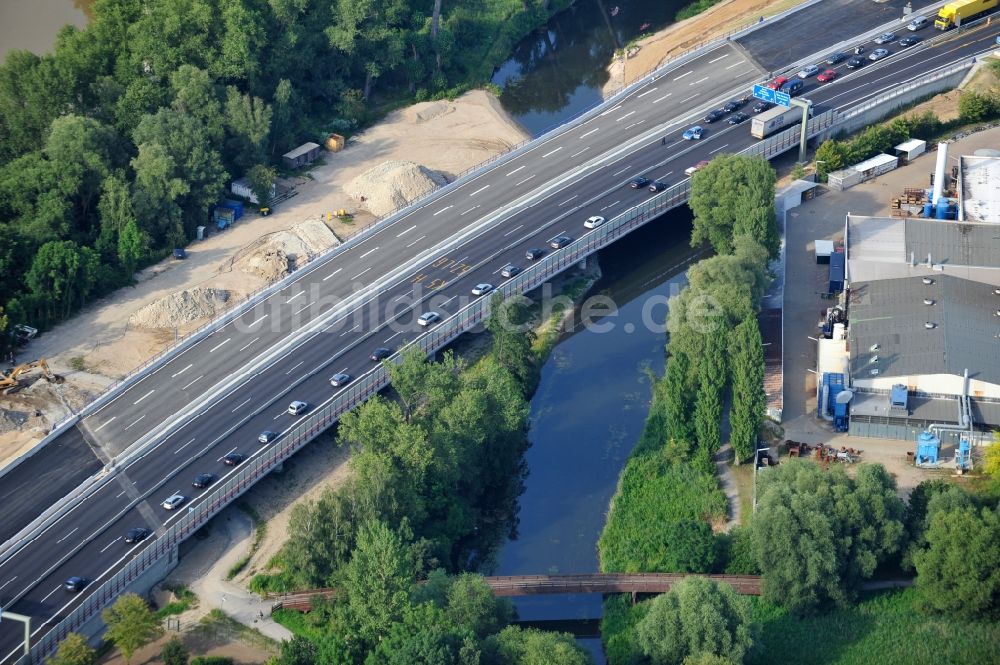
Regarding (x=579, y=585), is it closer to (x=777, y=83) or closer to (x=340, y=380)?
(x=340, y=380)

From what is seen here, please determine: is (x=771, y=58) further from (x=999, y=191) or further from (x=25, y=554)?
(x=25, y=554)

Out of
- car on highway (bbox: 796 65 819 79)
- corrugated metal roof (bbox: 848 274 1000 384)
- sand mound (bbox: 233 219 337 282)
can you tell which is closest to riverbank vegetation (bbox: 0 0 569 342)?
sand mound (bbox: 233 219 337 282)

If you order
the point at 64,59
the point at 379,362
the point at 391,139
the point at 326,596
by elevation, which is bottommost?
the point at 326,596

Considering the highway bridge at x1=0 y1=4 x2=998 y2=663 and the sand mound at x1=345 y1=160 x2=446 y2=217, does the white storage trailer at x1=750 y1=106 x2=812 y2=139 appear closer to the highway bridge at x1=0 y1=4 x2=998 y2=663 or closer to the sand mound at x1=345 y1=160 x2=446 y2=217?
the highway bridge at x1=0 y1=4 x2=998 y2=663

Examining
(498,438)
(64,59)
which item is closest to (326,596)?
(498,438)

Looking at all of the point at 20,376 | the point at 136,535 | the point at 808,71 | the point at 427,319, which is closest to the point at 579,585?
the point at 136,535

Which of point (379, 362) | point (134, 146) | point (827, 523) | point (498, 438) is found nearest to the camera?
point (827, 523)
